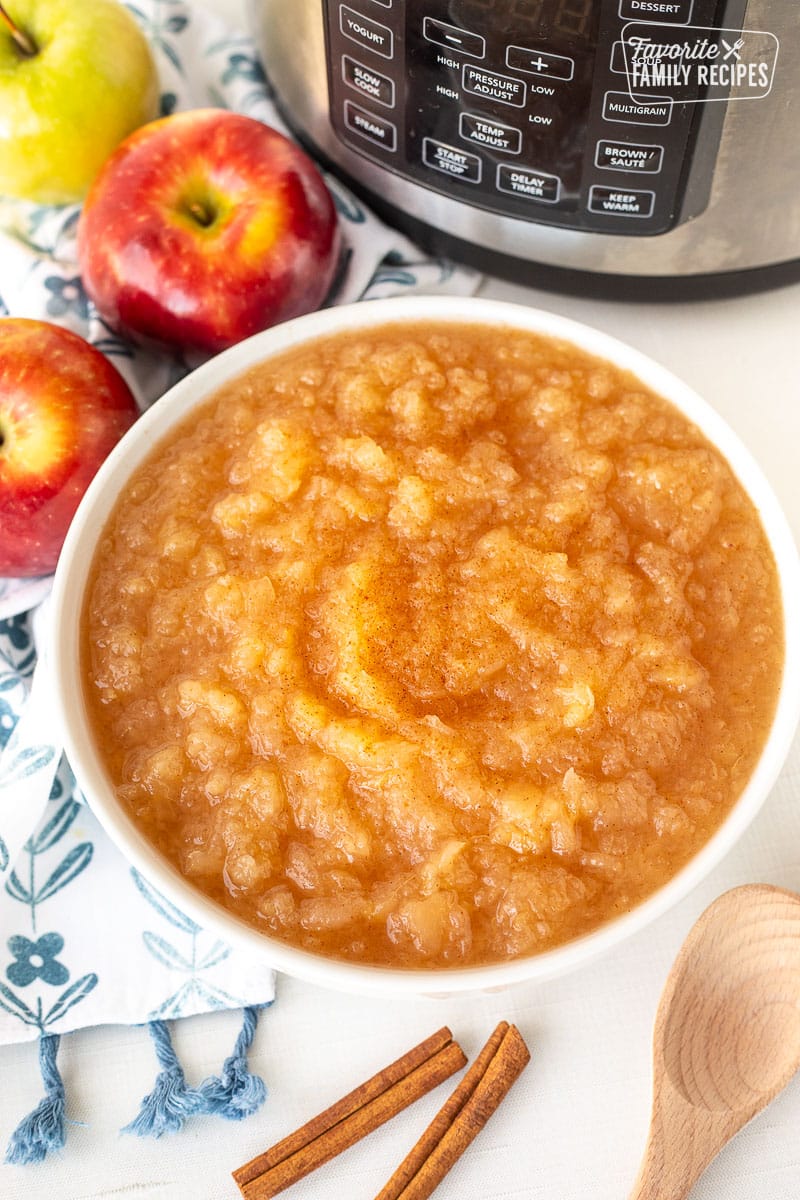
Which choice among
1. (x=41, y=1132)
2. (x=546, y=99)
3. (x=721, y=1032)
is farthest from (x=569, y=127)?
(x=41, y=1132)

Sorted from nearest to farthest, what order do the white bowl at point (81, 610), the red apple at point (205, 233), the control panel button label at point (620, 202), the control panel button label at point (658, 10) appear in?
the white bowl at point (81, 610) → the control panel button label at point (658, 10) → the control panel button label at point (620, 202) → the red apple at point (205, 233)

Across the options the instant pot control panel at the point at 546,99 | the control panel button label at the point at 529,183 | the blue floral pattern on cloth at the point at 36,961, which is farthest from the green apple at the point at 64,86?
the blue floral pattern on cloth at the point at 36,961

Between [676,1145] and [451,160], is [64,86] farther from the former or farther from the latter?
[676,1145]

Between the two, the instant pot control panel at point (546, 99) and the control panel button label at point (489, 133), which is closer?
the instant pot control panel at point (546, 99)

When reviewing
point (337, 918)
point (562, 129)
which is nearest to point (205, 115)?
point (562, 129)

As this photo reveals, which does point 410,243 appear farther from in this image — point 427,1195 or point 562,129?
point 427,1195

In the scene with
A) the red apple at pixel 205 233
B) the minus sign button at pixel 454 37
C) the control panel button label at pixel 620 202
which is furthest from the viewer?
the red apple at pixel 205 233

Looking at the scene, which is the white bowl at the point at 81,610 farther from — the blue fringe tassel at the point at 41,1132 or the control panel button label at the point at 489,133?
the blue fringe tassel at the point at 41,1132

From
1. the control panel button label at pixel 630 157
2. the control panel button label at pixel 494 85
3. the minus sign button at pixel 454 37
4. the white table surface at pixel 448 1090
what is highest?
the minus sign button at pixel 454 37
